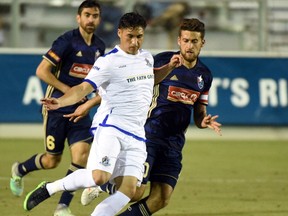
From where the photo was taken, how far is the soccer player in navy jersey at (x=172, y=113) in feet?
28.8

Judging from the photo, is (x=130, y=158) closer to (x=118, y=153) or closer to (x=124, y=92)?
(x=118, y=153)

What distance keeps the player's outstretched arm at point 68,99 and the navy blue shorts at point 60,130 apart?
247 centimetres

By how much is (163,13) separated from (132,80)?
1039 cm

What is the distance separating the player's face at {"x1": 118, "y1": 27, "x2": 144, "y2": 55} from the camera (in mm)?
8180

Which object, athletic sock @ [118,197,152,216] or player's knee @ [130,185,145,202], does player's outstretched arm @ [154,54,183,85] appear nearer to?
player's knee @ [130,185,145,202]

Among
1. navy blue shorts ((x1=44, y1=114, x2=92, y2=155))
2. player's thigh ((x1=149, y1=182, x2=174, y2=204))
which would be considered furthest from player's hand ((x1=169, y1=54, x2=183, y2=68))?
navy blue shorts ((x1=44, y1=114, x2=92, y2=155))

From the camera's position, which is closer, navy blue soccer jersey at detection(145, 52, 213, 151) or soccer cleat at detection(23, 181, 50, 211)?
soccer cleat at detection(23, 181, 50, 211)

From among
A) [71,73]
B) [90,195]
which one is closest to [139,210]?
[90,195]

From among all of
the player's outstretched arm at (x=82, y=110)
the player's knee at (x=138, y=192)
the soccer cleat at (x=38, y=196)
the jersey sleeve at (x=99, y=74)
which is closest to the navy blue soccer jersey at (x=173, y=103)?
the player's knee at (x=138, y=192)

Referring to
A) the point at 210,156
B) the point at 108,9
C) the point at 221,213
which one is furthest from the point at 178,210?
the point at 108,9

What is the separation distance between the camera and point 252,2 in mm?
18797

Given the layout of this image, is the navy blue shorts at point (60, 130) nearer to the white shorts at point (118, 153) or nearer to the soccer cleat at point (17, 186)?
the soccer cleat at point (17, 186)

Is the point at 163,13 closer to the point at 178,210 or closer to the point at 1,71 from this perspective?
the point at 1,71

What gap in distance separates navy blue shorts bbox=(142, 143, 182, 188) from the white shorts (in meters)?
0.58
